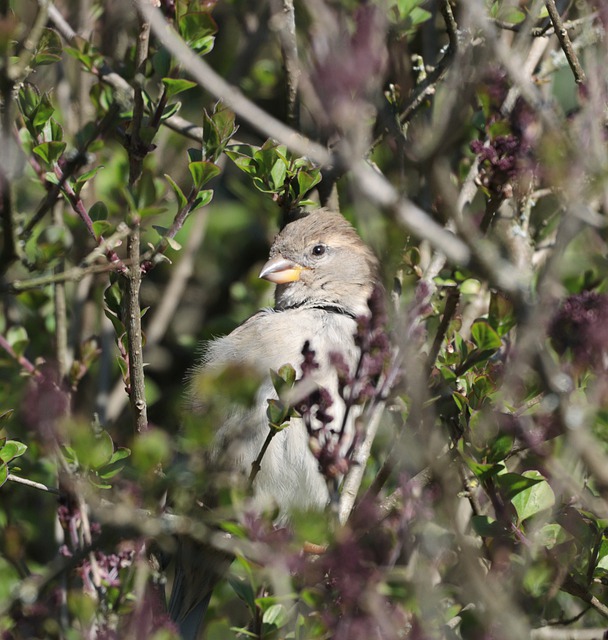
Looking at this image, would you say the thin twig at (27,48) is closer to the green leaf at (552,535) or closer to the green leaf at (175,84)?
the green leaf at (175,84)

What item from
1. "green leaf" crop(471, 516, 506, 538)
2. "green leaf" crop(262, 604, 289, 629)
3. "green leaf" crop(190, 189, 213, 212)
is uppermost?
"green leaf" crop(190, 189, 213, 212)

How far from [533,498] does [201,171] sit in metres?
1.58

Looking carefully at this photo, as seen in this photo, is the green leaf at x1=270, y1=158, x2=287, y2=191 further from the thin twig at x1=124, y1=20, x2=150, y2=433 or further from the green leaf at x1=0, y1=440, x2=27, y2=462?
the green leaf at x1=0, y1=440, x2=27, y2=462

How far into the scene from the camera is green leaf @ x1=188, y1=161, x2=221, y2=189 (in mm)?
3387

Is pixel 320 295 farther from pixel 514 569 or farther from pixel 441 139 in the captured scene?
pixel 441 139

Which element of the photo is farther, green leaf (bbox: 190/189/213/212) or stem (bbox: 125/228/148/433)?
green leaf (bbox: 190/189/213/212)

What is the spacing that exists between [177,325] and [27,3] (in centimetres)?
207

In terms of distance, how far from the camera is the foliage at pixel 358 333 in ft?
8.21

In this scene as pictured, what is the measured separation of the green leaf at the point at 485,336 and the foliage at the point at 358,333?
0.13ft

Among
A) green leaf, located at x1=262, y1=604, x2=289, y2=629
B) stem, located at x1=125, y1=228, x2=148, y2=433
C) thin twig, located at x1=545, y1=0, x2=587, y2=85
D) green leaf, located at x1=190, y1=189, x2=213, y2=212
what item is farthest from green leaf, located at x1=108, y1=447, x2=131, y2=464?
thin twig, located at x1=545, y1=0, x2=587, y2=85

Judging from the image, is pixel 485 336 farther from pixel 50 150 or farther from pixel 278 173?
pixel 50 150

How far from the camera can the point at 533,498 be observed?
11.2 feet

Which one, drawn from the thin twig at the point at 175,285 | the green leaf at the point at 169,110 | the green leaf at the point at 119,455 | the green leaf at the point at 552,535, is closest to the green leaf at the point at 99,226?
the green leaf at the point at 169,110

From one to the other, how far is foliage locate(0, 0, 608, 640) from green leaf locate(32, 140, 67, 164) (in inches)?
0.9
